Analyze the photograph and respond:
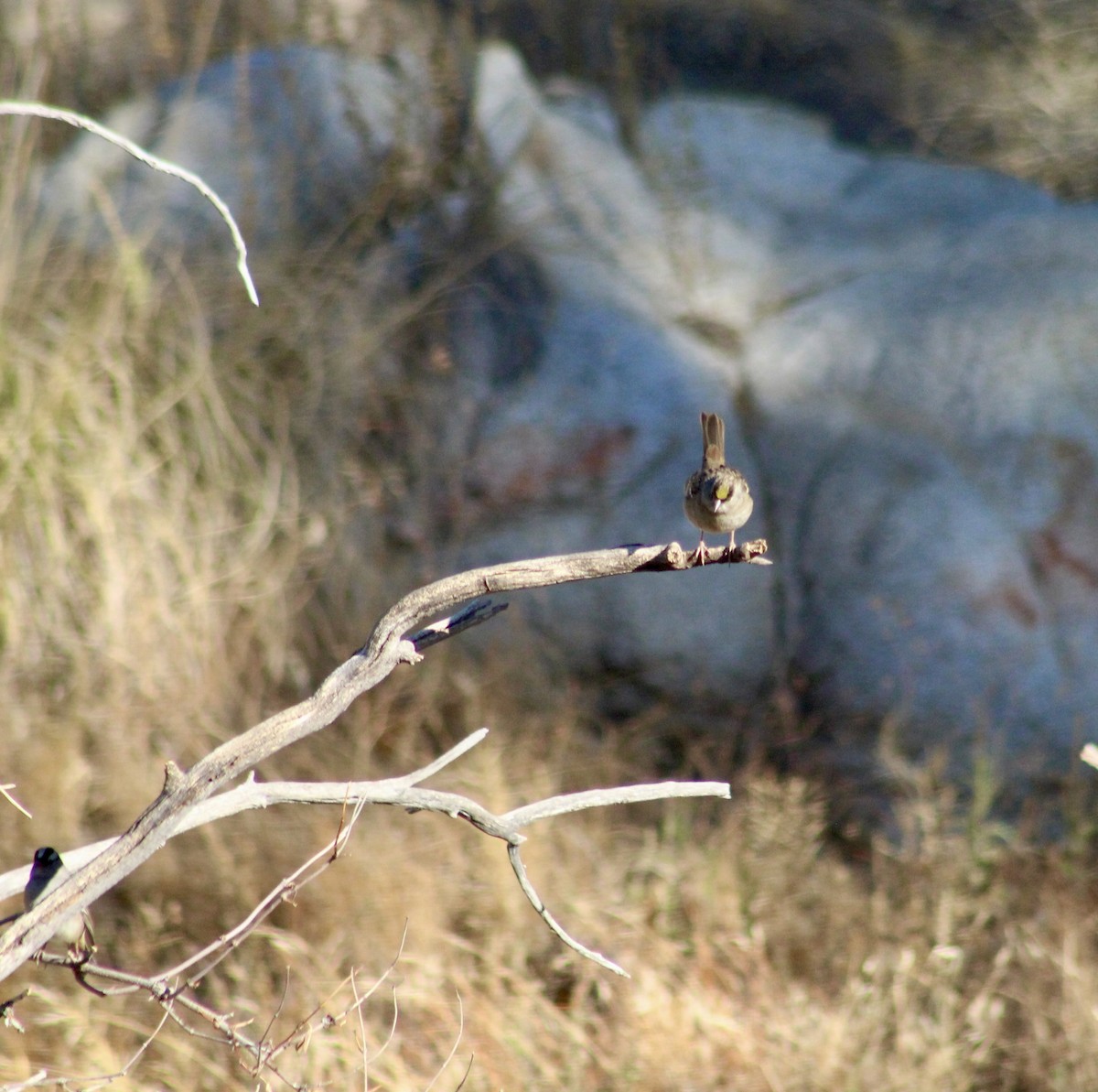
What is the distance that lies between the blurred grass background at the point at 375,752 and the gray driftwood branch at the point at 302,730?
66.3 inches

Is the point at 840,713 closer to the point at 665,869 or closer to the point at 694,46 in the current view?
the point at 665,869

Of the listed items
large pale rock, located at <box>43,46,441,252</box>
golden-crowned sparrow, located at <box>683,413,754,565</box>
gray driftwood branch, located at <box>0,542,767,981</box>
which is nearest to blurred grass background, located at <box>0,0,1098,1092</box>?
large pale rock, located at <box>43,46,441,252</box>

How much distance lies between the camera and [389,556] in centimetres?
462

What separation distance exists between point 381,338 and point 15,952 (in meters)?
3.72

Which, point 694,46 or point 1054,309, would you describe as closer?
point 1054,309

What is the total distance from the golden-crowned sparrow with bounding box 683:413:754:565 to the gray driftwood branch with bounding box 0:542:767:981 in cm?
63

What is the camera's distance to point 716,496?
210 cm

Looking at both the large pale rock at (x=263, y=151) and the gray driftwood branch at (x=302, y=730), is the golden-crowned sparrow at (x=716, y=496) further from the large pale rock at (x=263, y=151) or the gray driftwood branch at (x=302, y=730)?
the large pale rock at (x=263, y=151)

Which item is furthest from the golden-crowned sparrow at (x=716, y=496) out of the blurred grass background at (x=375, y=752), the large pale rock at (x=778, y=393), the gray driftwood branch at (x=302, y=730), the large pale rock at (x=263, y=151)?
the large pale rock at (x=263, y=151)

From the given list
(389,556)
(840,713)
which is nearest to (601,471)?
(389,556)

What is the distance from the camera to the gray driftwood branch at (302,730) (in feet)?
4.37

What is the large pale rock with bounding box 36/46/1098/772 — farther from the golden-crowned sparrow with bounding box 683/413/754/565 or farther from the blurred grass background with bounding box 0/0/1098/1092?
the golden-crowned sparrow with bounding box 683/413/754/565

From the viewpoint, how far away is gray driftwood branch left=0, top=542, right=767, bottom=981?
133 centimetres

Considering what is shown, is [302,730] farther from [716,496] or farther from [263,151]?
[263,151]
